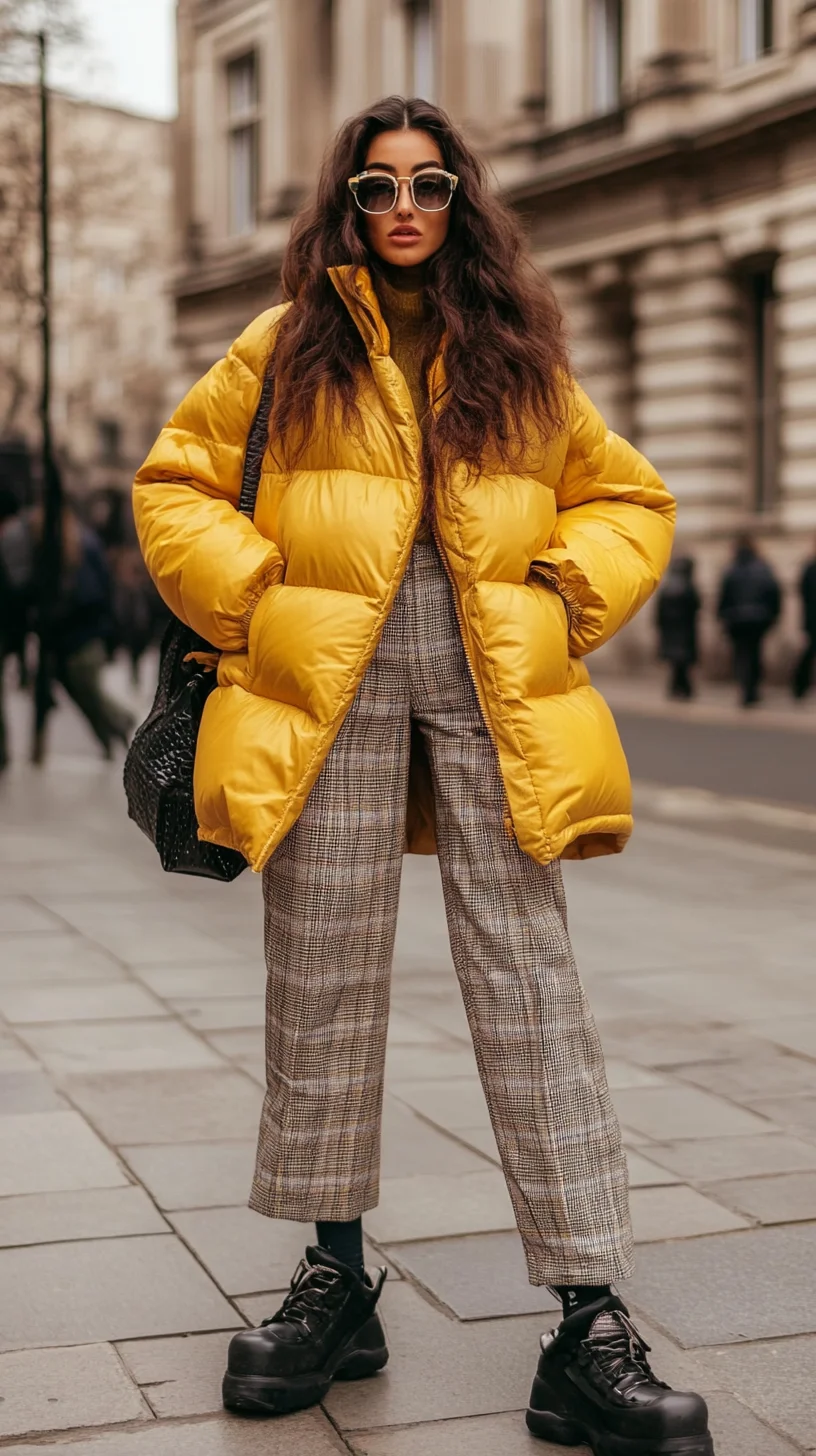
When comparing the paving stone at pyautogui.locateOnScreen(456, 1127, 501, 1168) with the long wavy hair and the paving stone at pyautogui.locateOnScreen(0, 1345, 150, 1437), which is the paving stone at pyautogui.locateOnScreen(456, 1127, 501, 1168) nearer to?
the paving stone at pyautogui.locateOnScreen(0, 1345, 150, 1437)

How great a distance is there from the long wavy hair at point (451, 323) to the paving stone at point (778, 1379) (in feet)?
4.58

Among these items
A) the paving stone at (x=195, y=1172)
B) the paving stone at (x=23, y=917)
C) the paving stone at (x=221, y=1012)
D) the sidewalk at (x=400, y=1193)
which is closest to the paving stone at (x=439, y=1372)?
the sidewalk at (x=400, y=1193)

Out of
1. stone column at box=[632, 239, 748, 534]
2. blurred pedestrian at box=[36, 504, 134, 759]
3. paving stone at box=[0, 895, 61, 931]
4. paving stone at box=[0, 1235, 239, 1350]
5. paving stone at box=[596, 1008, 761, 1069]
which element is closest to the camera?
paving stone at box=[0, 1235, 239, 1350]

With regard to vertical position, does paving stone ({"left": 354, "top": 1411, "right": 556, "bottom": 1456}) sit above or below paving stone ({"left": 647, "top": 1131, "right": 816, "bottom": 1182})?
above

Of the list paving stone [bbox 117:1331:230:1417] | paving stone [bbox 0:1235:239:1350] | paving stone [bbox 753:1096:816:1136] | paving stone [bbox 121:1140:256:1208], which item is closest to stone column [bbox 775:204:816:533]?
paving stone [bbox 753:1096:816:1136]

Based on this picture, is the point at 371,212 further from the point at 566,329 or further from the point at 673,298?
the point at 673,298

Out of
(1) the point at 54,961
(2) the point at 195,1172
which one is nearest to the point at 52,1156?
(2) the point at 195,1172

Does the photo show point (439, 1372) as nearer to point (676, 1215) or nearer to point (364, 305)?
point (676, 1215)

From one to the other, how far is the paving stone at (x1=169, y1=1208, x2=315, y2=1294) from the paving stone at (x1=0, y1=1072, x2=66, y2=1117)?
0.86 metres

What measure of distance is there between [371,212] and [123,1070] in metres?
2.58

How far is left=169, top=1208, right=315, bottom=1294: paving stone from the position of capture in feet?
11.1

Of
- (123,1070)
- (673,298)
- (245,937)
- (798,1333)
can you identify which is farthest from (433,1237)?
(673,298)

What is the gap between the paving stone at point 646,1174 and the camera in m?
3.95

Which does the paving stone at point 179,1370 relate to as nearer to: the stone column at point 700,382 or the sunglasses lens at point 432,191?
the sunglasses lens at point 432,191
